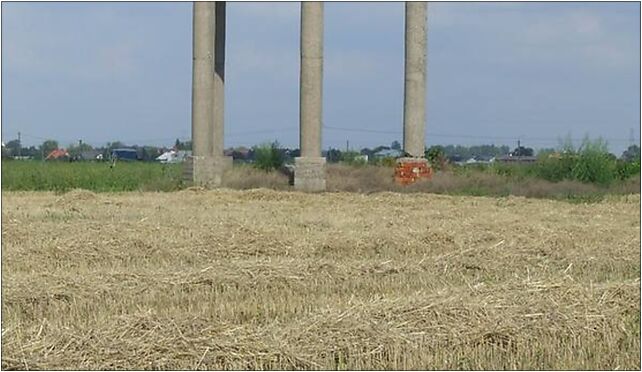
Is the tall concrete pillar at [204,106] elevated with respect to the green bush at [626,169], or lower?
elevated

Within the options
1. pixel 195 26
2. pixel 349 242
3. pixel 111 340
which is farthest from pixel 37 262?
pixel 195 26

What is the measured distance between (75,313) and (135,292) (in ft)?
3.33

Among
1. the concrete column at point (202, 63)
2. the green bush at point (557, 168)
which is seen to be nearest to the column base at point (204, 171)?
the concrete column at point (202, 63)

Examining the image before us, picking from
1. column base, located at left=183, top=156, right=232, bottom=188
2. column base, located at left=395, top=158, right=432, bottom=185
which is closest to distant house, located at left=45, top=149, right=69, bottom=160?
column base, located at left=183, top=156, right=232, bottom=188

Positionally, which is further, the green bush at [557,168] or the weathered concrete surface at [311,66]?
the green bush at [557,168]

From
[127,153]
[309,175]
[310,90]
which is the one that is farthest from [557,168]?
[127,153]

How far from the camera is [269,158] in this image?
37.7m

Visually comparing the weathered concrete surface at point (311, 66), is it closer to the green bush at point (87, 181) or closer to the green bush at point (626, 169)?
the green bush at point (87, 181)

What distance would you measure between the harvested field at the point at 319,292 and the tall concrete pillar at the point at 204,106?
13.2m

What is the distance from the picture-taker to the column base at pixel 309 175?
30.8 m

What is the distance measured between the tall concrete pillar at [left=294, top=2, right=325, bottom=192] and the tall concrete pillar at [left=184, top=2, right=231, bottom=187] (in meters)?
3.67

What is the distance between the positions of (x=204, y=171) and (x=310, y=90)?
214 inches

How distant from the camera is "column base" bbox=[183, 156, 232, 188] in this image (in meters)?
32.7

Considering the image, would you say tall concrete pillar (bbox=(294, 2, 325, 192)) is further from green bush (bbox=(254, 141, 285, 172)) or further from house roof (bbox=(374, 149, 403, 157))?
house roof (bbox=(374, 149, 403, 157))
